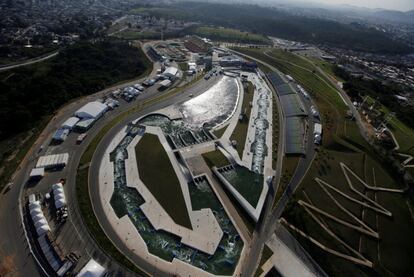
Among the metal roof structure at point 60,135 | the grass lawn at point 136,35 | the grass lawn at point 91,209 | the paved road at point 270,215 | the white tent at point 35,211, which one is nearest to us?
the grass lawn at point 91,209

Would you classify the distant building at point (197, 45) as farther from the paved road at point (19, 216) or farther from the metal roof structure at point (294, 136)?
the paved road at point (19, 216)

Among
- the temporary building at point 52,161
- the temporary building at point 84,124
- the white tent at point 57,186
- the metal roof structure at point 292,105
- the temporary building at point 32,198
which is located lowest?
the temporary building at point 32,198

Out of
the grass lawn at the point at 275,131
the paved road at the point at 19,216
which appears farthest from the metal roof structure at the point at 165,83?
the grass lawn at the point at 275,131

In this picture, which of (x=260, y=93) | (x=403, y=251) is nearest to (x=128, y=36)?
(x=260, y=93)

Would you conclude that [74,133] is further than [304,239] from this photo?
Yes

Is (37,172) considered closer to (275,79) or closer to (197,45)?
(275,79)

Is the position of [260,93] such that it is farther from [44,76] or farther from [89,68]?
[44,76]

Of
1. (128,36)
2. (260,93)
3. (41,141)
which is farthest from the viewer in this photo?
(128,36)

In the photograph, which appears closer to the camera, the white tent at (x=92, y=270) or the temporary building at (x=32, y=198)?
the white tent at (x=92, y=270)

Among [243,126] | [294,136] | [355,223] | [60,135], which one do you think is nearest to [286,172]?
[294,136]
